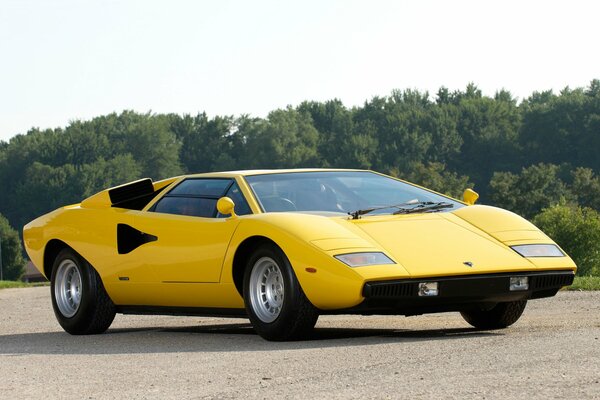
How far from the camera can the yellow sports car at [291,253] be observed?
906 cm

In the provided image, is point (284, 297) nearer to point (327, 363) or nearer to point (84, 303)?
point (327, 363)

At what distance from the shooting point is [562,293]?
15.9 m

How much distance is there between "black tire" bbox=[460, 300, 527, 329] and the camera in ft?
34.0

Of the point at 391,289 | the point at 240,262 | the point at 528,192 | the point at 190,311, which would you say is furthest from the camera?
the point at 528,192

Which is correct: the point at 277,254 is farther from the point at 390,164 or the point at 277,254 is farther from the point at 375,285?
the point at 390,164

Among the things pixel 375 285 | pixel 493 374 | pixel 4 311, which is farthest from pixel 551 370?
pixel 4 311

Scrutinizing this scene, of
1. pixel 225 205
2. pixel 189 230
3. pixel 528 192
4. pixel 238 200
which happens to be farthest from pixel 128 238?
pixel 528 192

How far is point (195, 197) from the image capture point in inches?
428

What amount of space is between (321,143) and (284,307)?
152m

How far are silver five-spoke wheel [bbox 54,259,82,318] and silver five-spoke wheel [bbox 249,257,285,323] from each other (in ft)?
9.13

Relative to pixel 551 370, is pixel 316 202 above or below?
above

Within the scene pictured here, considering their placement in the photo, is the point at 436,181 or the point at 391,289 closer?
the point at 391,289

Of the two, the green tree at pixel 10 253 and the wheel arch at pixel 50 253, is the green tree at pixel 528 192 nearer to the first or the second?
the green tree at pixel 10 253

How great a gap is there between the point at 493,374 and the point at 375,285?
2.14 metres
